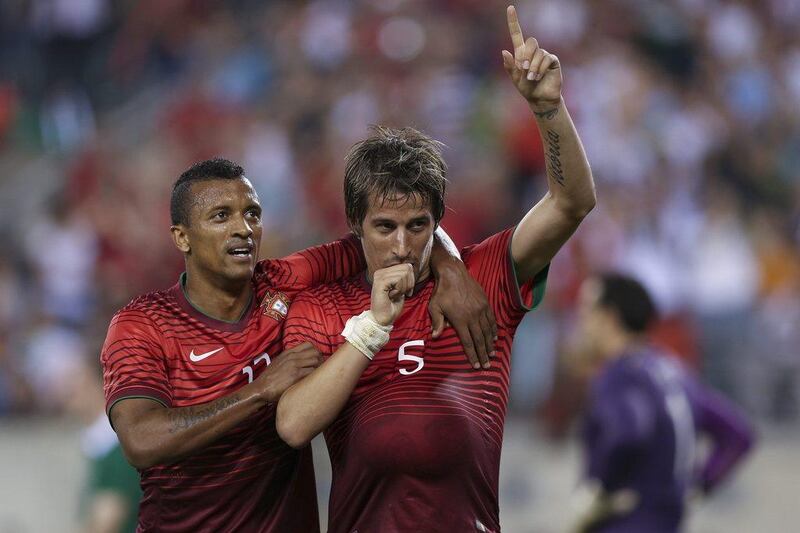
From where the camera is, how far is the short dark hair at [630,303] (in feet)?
21.2

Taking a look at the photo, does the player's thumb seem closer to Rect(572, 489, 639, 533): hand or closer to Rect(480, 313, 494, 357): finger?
Rect(480, 313, 494, 357): finger

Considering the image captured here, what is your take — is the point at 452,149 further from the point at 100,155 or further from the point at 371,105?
the point at 100,155

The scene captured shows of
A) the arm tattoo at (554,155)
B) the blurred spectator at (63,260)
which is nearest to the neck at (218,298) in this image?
the arm tattoo at (554,155)

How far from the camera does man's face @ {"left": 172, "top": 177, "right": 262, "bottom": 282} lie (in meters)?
4.08

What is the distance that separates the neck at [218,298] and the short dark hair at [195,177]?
210 millimetres

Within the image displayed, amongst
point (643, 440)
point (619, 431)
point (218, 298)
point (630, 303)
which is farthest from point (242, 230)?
point (630, 303)

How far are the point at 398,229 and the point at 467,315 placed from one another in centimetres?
35

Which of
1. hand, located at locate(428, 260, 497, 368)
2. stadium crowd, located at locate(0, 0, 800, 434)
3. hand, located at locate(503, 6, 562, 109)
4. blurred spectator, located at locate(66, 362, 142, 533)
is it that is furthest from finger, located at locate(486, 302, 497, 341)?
stadium crowd, located at locate(0, 0, 800, 434)

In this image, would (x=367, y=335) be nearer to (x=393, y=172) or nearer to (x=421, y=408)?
(x=421, y=408)

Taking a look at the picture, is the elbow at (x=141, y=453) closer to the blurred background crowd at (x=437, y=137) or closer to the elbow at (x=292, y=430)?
the elbow at (x=292, y=430)

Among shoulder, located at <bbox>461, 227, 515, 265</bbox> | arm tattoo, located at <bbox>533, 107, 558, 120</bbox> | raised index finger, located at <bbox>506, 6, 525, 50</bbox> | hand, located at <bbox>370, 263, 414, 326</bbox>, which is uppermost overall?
raised index finger, located at <bbox>506, 6, 525, 50</bbox>

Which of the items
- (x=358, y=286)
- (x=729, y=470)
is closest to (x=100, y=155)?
(x=729, y=470)

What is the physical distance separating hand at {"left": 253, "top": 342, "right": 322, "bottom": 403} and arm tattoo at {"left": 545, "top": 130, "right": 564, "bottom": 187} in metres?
0.92

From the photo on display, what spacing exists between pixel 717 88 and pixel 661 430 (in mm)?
7078
